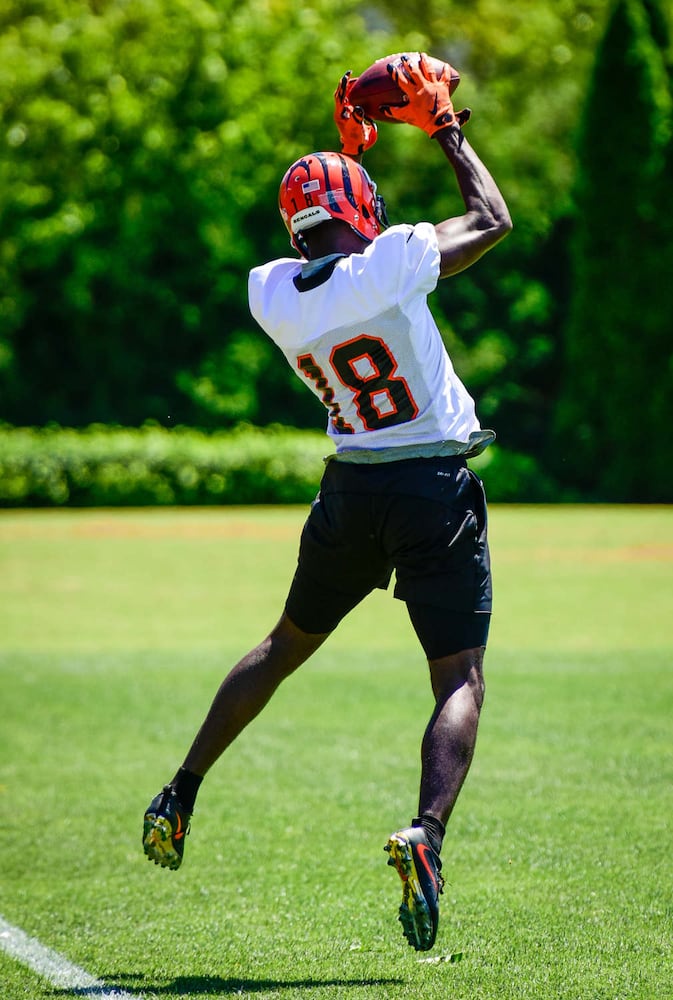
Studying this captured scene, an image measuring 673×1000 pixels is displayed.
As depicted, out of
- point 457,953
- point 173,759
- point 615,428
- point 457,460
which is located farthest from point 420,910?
point 615,428

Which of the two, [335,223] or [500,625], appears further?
[500,625]

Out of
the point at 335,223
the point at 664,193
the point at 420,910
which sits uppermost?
the point at 664,193

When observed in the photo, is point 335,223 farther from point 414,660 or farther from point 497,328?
point 497,328

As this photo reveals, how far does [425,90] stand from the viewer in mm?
4227

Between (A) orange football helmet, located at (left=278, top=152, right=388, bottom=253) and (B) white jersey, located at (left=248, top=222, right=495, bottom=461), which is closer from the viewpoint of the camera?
(B) white jersey, located at (left=248, top=222, right=495, bottom=461)

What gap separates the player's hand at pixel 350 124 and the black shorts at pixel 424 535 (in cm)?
114

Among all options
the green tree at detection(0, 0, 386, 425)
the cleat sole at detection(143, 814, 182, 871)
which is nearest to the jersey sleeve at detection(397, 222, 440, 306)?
the cleat sole at detection(143, 814, 182, 871)

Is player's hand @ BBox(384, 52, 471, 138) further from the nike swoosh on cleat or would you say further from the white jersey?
the nike swoosh on cleat

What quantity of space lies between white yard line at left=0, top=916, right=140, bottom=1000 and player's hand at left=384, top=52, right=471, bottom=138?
2.81m

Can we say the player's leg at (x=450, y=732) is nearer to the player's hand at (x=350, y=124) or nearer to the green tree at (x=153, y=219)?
the player's hand at (x=350, y=124)

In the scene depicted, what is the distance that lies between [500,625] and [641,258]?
60.6 ft

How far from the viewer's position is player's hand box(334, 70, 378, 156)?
4.52 meters

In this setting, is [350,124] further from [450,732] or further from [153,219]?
[153,219]

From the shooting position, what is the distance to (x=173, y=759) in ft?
24.2
